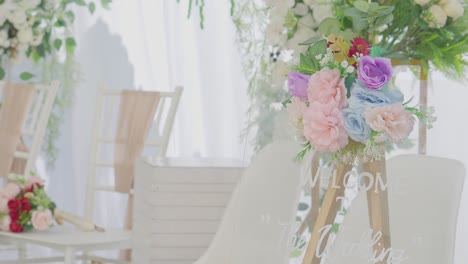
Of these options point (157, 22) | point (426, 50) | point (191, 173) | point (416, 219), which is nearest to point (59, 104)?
point (157, 22)

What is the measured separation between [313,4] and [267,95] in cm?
79

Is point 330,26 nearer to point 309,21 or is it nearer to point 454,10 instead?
point 454,10

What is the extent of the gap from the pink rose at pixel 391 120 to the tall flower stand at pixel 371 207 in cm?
5

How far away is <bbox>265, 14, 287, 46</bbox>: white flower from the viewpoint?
285 centimetres

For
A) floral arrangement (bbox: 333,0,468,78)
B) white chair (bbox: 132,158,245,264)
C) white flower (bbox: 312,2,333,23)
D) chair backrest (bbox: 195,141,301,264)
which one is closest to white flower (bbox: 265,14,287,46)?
white flower (bbox: 312,2,333,23)

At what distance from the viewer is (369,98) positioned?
1475 mm

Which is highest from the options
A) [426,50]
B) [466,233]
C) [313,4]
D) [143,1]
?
[143,1]

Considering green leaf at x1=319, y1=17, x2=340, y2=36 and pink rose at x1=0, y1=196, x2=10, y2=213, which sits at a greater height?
green leaf at x1=319, y1=17, x2=340, y2=36

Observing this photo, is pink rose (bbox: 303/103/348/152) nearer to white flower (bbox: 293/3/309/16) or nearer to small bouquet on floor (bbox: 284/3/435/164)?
small bouquet on floor (bbox: 284/3/435/164)

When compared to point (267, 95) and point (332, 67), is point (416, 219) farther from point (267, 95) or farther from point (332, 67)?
point (267, 95)

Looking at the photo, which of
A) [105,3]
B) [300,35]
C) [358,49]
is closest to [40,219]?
[300,35]

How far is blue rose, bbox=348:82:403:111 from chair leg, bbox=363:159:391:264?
0.09m

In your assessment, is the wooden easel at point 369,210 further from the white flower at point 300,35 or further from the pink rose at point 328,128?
the white flower at point 300,35

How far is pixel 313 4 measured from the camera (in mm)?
2906
